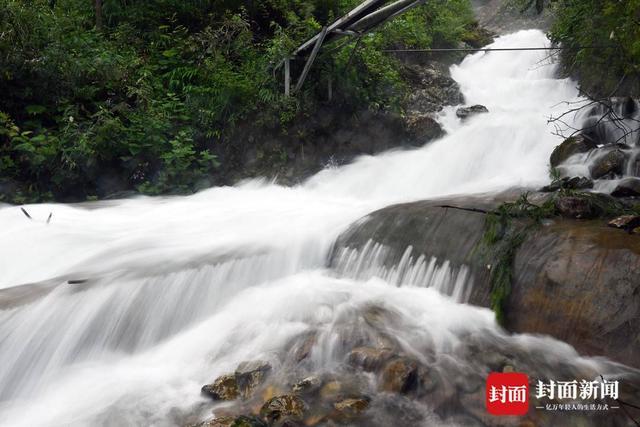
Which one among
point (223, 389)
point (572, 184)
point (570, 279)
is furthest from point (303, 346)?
point (572, 184)

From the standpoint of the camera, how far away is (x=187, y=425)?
294 centimetres

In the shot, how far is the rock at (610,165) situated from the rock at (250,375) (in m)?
4.72

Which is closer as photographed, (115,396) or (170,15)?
(115,396)

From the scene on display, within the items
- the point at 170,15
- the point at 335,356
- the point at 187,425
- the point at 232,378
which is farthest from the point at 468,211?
the point at 170,15

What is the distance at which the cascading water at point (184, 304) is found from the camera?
3412 millimetres

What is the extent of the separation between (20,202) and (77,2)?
6753 mm

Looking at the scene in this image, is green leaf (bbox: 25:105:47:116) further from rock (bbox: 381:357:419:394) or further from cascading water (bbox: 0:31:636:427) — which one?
rock (bbox: 381:357:419:394)

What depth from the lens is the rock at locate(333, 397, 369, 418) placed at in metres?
2.93

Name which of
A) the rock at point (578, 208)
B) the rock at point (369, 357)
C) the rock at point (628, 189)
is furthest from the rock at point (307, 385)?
the rock at point (628, 189)

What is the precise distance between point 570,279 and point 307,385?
2162 millimetres

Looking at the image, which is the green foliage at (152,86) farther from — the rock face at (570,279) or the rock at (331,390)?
the rock at (331,390)

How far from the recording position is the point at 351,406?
298cm

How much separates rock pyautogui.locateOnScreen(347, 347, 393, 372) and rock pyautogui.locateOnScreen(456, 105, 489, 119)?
7800 mm

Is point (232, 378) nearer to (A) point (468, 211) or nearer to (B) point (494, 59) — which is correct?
(A) point (468, 211)
